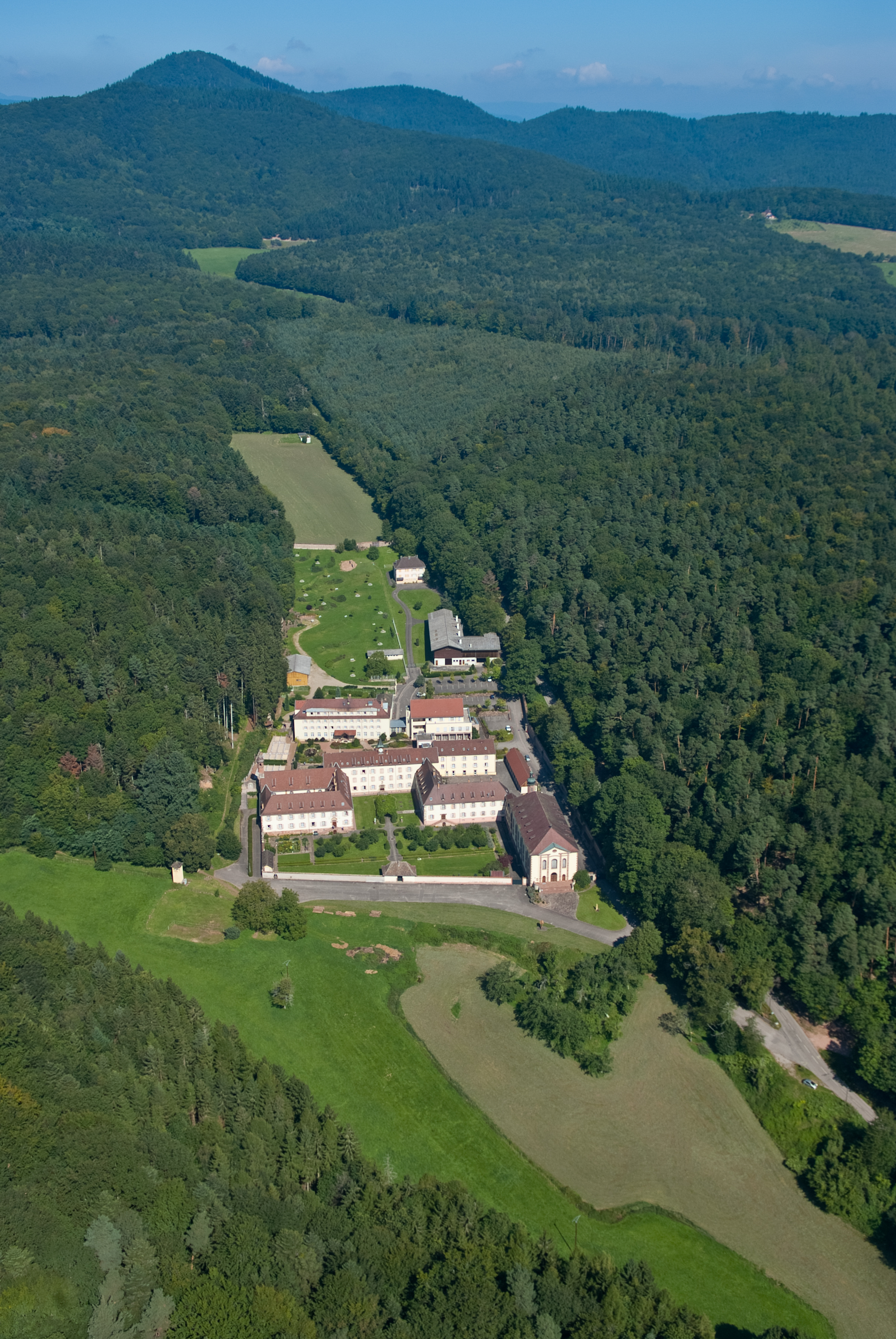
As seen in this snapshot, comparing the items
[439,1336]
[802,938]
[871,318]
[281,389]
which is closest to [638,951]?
[802,938]

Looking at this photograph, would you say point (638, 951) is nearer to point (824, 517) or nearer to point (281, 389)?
point (824, 517)

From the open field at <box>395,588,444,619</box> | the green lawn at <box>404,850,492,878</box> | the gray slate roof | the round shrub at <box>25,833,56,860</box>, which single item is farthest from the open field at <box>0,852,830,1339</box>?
the open field at <box>395,588,444,619</box>

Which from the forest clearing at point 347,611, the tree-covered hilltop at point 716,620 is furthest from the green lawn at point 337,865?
the forest clearing at point 347,611

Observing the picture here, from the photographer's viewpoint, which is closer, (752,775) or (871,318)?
(752,775)

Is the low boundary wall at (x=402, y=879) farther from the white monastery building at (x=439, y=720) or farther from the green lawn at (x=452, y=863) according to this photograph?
the white monastery building at (x=439, y=720)

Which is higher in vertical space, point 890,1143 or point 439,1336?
point 439,1336

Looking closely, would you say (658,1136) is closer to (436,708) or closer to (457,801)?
(457,801)
